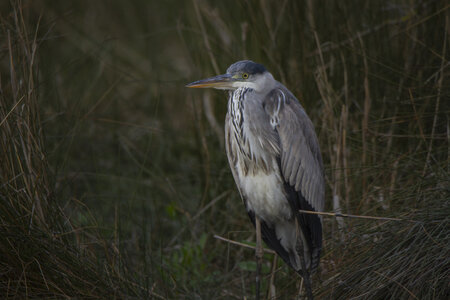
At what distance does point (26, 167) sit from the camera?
8.95ft

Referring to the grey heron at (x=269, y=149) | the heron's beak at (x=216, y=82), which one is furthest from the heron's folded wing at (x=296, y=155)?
the heron's beak at (x=216, y=82)

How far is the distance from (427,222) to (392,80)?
1.42m

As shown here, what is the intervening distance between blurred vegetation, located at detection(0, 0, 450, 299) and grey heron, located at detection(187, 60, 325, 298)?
8.0 inches

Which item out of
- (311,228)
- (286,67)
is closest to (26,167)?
(311,228)

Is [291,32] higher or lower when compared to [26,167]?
higher

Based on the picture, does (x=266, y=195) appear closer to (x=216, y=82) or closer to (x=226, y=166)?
(x=216, y=82)

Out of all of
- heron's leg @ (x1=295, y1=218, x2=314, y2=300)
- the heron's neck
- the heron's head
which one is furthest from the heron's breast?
the heron's head

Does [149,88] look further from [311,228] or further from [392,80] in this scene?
[311,228]

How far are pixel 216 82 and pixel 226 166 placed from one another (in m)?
1.35

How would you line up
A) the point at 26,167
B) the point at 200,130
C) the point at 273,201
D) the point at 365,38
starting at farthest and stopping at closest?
the point at 200,130 < the point at 365,38 < the point at 273,201 < the point at 26,167

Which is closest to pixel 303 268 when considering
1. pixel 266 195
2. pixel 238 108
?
pixel 266 195

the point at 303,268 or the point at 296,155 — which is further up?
the point at 296,155

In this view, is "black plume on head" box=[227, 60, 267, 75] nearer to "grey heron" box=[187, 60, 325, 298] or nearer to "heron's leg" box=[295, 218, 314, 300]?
"grey heron" box=[187, 60, 325, 298]

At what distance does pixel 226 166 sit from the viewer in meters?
4.20
